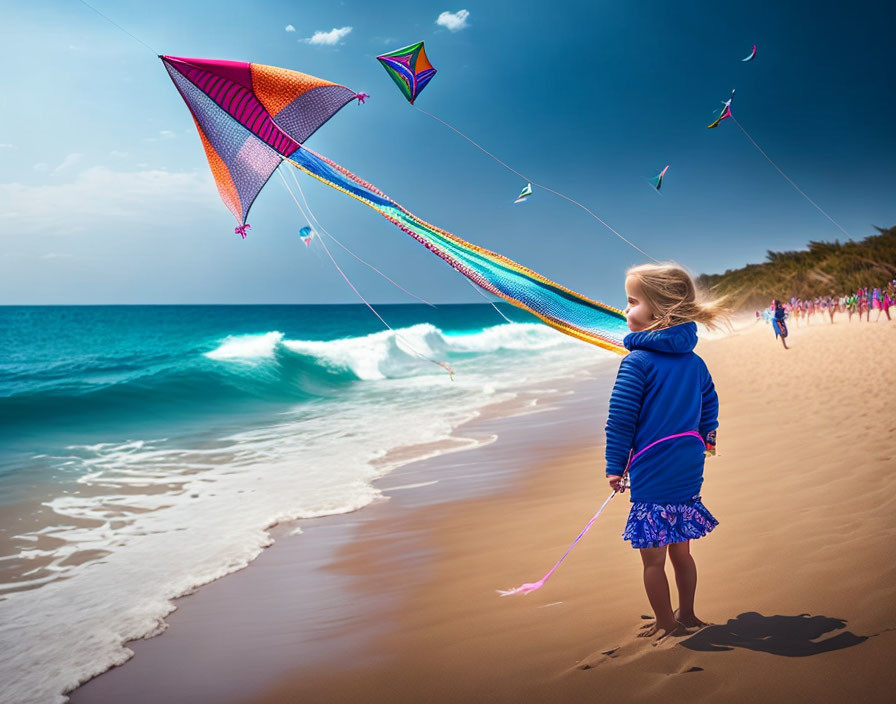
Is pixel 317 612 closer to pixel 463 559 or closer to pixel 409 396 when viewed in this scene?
pixel 463 559

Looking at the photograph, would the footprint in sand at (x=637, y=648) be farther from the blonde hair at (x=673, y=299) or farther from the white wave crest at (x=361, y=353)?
the white wave crest at (x=361, y=353)

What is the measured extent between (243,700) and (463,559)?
1.75 meters

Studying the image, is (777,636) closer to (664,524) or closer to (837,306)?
(664,524)

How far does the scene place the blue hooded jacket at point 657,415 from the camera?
2166 millimetres

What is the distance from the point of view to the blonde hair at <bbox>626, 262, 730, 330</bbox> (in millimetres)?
2219

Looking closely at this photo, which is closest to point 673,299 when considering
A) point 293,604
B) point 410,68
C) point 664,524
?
point 664,524

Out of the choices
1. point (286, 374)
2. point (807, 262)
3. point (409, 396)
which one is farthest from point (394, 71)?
point (807, 262)

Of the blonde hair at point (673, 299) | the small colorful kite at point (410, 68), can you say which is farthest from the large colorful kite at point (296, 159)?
the small colorful kite at point (410, 68)

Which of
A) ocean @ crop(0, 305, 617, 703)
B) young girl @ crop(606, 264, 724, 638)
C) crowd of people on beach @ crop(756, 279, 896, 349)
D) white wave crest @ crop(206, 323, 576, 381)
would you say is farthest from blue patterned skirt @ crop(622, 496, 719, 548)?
crowd of people on beach @ crop(756, 279, 896, 349)

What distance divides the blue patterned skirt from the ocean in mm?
2801

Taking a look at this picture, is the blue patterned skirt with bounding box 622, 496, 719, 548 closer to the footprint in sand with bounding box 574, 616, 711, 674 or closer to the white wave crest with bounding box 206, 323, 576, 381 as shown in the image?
the footprint in sand with bounding box 574, 616, 711, 674

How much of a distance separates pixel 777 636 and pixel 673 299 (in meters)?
1.37

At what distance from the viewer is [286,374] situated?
19.3 m

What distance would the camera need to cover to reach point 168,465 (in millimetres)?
8117
